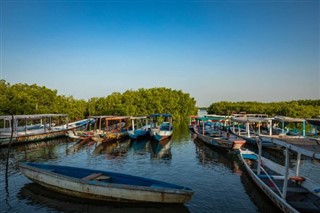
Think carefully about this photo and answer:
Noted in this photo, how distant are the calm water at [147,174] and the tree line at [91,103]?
18.7m

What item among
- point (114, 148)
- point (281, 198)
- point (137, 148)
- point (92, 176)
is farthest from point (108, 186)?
point (114, 148)

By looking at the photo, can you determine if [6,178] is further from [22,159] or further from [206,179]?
[206,179]

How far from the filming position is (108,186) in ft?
39.4

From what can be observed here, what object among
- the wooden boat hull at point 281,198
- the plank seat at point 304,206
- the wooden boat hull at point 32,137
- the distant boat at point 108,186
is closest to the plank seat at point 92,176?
the distant boat at point 108,186

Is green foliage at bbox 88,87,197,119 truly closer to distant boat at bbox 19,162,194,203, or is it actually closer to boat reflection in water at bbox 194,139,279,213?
boat reflection in water at bbox 194,139,279,213

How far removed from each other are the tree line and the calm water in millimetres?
18736

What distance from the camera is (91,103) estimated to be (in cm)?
6925

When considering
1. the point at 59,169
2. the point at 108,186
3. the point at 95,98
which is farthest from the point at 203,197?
the point at 95,98

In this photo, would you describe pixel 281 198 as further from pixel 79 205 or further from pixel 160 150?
pixel 160 150

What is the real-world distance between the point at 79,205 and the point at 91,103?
195 feet

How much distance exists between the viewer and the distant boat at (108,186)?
11.3m

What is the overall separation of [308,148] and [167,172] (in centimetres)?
1079

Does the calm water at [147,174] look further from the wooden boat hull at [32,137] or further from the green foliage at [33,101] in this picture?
the green foliage at [33,101]

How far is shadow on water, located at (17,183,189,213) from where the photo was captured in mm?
11688
